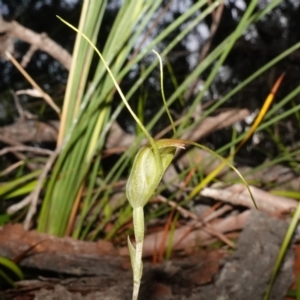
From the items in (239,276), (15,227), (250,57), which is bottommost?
(15,227)

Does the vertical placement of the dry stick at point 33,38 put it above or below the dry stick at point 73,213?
above

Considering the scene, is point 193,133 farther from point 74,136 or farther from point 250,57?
point 250,57

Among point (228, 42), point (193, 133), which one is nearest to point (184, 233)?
point (193, 133)

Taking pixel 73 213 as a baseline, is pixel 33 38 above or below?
above

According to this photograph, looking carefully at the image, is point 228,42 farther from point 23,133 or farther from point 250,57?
point 250,57

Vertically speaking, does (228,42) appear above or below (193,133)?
above

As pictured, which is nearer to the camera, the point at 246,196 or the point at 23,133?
the point at 246,196

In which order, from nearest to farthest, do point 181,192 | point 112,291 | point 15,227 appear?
point 112,291
point 15,227
point 181,192

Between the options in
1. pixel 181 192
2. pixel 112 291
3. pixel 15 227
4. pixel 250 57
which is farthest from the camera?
pixel 250 57

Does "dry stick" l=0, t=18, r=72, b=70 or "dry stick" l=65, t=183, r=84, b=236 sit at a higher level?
"dry stick" l=0, t=18, r=72, b=70
